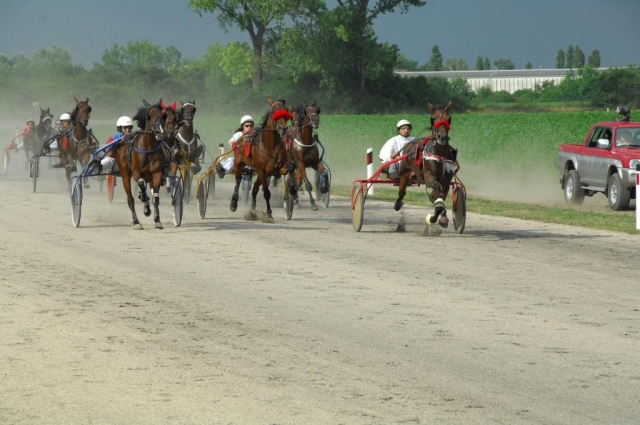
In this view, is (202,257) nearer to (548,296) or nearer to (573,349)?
(548,296)

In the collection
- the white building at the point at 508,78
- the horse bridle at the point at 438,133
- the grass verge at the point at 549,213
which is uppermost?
the white building at the point at 508,78

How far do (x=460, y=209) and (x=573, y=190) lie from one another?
7.84 meters

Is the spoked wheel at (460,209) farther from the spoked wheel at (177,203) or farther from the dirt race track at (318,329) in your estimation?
the spoked wheel at (177,203)

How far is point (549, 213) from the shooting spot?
20578 mm

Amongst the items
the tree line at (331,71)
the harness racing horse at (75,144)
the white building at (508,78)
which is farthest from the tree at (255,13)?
the white building at (508,78)

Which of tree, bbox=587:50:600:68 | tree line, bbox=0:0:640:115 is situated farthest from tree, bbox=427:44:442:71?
tree line, bbox=0:0:640:115

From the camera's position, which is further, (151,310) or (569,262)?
(569,262)

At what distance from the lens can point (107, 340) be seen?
27.8 feet

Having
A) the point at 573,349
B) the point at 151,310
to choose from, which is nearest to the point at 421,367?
the point at 573,349

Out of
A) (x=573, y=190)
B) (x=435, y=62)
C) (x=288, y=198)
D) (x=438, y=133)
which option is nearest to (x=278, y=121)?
(x=288, y=198)

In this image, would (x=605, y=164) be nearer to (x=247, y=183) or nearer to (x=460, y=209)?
(x=460, y=209)

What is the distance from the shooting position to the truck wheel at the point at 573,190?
23031 millimetres

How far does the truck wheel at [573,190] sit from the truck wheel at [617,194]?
1284 mm

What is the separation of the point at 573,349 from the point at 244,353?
7.93ft
